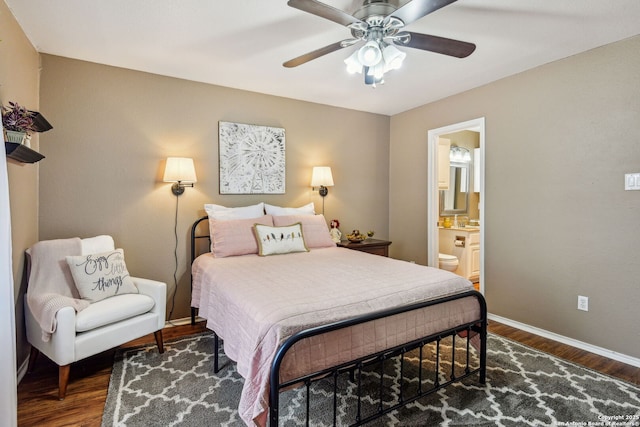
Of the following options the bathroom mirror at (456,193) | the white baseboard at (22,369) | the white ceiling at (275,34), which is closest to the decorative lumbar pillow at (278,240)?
the white ceiling at (275,34)

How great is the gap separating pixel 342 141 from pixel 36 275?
136 inches

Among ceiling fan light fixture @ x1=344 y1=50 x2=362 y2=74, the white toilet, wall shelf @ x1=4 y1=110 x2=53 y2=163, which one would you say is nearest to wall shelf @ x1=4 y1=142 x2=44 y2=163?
wall shelf @ x1=4 y1=110 x2=53 y2=163

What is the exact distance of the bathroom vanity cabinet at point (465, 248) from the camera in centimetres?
475

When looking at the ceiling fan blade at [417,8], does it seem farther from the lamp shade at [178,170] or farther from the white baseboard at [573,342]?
the white baseboard at [573,342]

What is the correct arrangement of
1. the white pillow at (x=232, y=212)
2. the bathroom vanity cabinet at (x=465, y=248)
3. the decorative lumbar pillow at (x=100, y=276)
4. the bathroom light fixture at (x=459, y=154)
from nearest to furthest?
the decorative lumbar pillow at (x=100, y=276) < the white pillow at (x=232, y=212) < the bathroom vanity cabinet at (x=465, y=248) < the bathroom light fixture at (x=459, y=154)

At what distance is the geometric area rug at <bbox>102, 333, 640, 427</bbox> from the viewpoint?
6.13 ft

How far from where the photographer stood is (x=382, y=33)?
1.99m

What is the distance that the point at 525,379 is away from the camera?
229 centimetres

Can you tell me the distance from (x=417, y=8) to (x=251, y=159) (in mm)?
2487

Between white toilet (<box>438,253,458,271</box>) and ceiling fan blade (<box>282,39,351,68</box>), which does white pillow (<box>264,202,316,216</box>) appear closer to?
ceiling fan blade (<box>282,39,351,68</box>)

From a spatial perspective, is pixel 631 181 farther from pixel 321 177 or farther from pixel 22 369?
pixel 22 369

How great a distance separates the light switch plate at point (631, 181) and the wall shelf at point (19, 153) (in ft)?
13.8

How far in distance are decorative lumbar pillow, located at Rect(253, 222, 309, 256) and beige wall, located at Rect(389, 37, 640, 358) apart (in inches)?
80.2

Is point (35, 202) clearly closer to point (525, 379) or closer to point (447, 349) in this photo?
point (447, 349)
